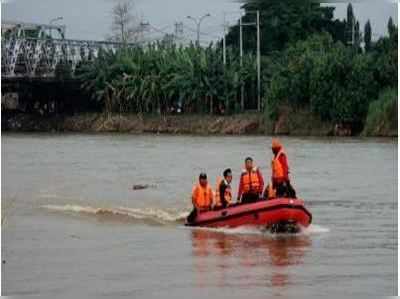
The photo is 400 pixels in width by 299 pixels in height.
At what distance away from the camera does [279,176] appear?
18.7 m

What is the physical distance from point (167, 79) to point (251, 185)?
46466 millimetres

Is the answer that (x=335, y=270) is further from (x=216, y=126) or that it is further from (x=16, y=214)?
(x=216, y=126)

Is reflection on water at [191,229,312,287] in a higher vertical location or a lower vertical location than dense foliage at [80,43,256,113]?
lower

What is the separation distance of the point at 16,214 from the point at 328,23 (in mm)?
50430

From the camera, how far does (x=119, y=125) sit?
63781 millimetres

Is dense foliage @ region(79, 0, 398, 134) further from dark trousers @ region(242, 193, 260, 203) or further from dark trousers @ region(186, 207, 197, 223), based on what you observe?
dark trousers @ region(242, 193, 260, 203)

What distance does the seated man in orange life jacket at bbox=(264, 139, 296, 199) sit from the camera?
18.4 meters

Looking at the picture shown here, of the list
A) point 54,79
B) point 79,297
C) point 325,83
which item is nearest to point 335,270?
point 79,297

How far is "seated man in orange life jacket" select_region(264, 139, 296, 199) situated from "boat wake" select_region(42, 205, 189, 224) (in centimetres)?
326

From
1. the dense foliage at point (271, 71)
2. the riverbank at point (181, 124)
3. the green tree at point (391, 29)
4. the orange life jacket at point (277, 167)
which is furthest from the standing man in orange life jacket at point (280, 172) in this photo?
the green tree at point (391, 29)

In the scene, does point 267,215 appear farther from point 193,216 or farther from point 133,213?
point 133,213

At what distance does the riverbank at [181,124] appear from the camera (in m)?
55.6

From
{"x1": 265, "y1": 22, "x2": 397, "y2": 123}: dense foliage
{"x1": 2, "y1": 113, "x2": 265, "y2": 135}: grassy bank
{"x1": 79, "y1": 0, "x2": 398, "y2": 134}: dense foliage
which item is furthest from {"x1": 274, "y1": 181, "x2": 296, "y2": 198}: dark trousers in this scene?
{"x1": 2, "y1": 113, "x2": 265, "y2": 135}: grassy bank

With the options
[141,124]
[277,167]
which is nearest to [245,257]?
[277,167]
